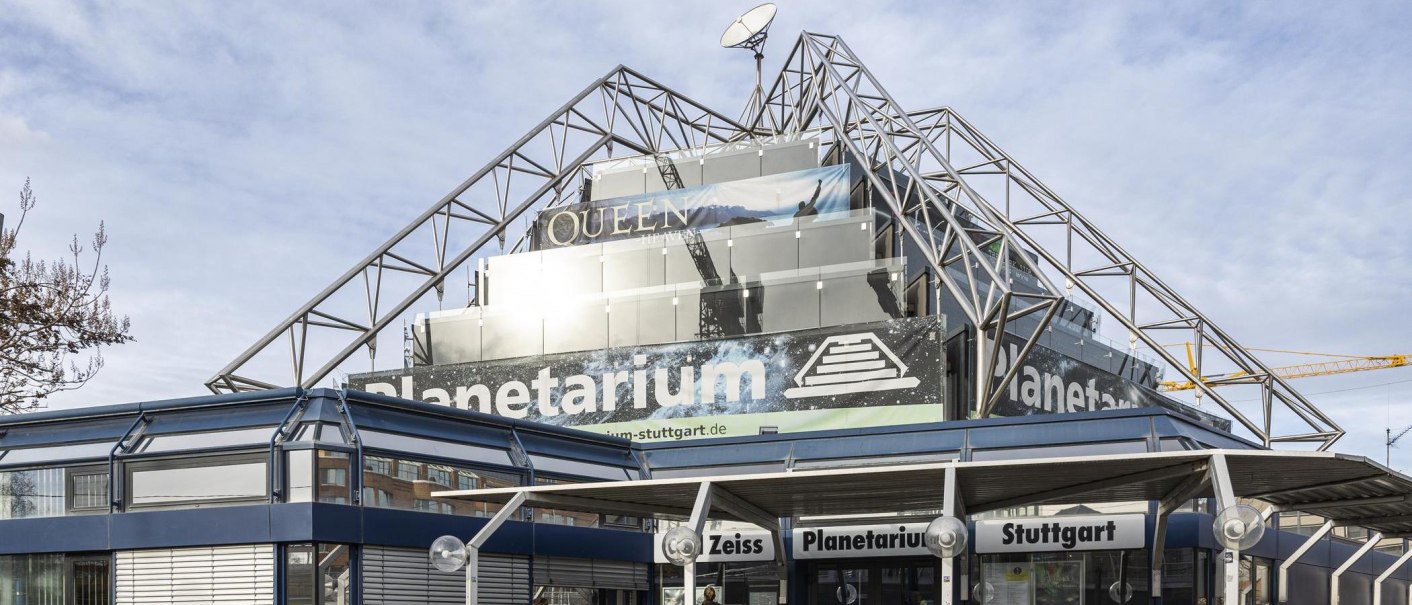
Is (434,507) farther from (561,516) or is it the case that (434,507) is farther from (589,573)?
(589,573)

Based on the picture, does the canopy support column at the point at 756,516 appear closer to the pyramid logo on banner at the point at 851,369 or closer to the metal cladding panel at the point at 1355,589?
the pyramid logo on banner at the point at 851,369

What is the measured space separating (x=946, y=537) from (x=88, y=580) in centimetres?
1607

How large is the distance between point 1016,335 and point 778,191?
10856 mm

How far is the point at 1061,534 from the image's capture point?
1312 inches

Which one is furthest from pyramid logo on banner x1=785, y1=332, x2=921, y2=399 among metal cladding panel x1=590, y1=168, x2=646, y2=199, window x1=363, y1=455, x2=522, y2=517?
metal cladding panel x1=590, y1=168, x2=646, y2=199

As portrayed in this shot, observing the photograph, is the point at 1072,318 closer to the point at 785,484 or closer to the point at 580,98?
the point at 580,98

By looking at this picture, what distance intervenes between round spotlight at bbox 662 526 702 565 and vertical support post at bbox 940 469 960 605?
404cm

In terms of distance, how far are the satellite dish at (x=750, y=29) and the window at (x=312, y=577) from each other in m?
44.9

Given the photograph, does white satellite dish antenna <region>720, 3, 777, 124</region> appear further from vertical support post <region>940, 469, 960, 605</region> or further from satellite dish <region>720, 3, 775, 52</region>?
vertical support post <region>940, 469, 960, 605</region>

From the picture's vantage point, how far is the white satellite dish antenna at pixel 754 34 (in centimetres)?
6700

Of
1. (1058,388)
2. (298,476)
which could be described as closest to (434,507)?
(298,476)

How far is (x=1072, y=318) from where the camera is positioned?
194 ft

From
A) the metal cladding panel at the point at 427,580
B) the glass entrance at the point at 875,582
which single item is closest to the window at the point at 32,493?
the metal cladding panel at the point at 427,580

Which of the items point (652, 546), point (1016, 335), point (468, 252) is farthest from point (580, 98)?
point (652, 546)
